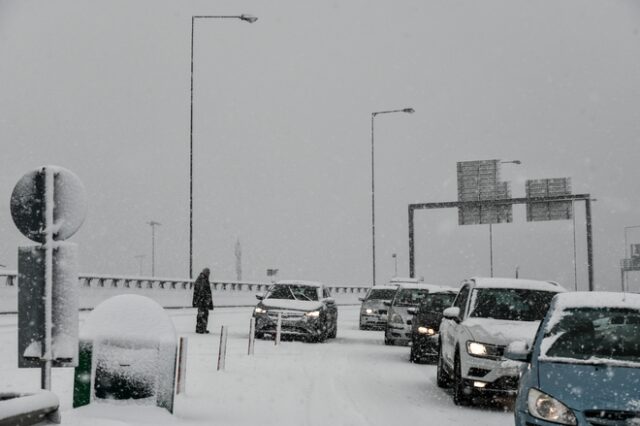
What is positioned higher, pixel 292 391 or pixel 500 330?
pixel 500 330

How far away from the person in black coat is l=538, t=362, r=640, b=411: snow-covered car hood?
716 inches

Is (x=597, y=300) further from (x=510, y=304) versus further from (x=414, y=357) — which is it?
(x=414, y=357)

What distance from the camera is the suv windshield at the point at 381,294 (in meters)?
31.3

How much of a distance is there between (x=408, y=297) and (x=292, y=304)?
9.57 feet

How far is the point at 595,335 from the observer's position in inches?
334

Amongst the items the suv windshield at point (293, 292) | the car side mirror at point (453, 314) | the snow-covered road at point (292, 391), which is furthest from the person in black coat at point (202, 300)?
the car side mirror at point (453, 314)

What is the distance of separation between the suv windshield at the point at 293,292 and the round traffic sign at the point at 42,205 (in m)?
17.3

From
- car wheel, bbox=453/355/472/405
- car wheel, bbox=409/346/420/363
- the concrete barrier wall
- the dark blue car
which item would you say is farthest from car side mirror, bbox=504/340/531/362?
the concrete barrier wall

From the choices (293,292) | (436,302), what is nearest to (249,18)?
(293,292)

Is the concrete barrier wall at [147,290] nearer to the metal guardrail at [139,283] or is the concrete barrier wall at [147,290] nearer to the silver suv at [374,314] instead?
the metal guardrail at [139,283]

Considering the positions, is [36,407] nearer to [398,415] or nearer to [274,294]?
[398,415]

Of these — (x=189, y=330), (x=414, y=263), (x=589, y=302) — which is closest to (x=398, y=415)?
(x=589, y=302)

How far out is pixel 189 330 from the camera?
27766mm

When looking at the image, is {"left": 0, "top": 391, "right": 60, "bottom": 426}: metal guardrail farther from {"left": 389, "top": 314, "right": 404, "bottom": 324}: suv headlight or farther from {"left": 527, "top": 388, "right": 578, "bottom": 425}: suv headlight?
{"left": 389, "top": 314, "right": 404, "bottom": 324}: suv headlight
